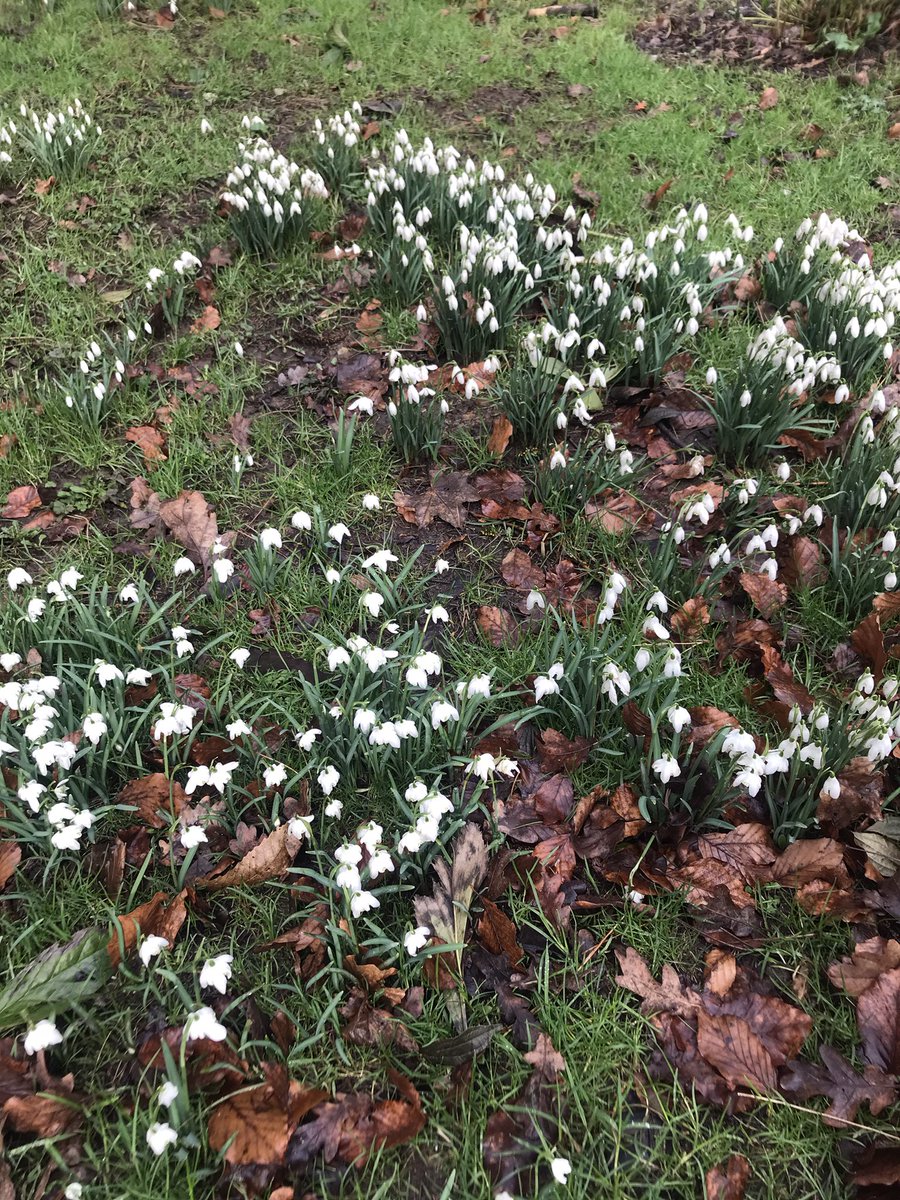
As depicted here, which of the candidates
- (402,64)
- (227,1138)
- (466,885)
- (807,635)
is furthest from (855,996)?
(402,64)

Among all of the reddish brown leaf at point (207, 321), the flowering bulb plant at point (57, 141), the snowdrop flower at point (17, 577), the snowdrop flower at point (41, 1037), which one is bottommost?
the snowdrop flower at point (41, 1037)

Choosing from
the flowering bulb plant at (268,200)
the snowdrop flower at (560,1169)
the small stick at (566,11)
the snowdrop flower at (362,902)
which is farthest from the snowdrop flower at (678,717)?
the small stick at (566,11)

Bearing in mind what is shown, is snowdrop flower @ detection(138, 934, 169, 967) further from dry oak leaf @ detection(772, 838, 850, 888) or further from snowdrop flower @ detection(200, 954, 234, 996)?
dry oak leaf @ detection(772, 838, 850, 888)

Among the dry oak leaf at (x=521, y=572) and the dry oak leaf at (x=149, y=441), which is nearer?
the dry oak leaf at (x=521, y=572)

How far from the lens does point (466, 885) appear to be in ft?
6.59

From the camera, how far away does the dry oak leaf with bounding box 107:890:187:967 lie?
1881mm

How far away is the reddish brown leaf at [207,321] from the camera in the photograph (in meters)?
3.82

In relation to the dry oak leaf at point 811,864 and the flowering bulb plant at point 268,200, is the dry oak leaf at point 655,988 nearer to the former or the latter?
the dry oak leaf at point 811,864

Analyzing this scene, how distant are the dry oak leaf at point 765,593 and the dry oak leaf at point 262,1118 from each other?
6.47ft

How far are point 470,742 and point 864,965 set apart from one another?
1134 mm

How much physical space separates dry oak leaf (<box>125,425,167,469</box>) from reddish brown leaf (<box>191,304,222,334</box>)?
70 centimetres

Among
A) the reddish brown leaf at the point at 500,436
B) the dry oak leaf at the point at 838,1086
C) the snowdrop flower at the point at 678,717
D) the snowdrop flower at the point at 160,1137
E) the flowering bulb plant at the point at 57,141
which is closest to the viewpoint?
the snowdrop flower at the point at 160,1137

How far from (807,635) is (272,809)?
1.84 meters

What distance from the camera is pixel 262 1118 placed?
1.65 meters
